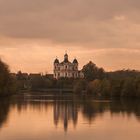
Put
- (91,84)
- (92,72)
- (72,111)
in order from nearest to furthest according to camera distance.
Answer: (72,111) → (91,84) → (92,72)

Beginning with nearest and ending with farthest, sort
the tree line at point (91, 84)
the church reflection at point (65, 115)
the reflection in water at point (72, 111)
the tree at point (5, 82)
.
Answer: the church reflection at point (65, 115) → the reflection in water at point (72, 111) → the tree at point (5, 82) → the tree line at point (91, 84)

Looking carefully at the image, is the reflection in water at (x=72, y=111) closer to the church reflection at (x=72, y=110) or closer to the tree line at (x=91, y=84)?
the church reflection at (x=72, y=110)

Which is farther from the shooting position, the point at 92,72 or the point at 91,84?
the point at 92,72

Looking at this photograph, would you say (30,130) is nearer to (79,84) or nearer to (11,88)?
(11,88)

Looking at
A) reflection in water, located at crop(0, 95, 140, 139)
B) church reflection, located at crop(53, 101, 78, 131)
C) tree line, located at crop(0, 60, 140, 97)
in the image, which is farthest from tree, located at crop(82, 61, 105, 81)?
church reflection, located at crop(53, 101, 78, 131)

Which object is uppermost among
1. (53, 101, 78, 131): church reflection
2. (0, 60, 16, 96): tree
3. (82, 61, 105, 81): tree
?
(82, 61, 105, 81): tree

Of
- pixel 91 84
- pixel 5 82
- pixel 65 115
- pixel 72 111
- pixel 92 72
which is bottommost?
pixel 65 115

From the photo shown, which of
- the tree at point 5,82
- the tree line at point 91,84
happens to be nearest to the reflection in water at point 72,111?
the tree at point 5,82

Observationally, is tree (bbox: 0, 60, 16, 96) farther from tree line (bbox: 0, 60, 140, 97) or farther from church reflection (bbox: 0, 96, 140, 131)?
church reflection (bbox: 0, 96, 140, 131)

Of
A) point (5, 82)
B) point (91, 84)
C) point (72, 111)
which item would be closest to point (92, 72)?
point (91, 84)

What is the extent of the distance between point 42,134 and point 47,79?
16217 cm

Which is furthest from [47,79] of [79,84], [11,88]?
[11,88]

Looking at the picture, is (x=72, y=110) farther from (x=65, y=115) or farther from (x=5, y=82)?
(x=5, y=82)

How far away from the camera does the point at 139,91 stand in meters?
95.1
